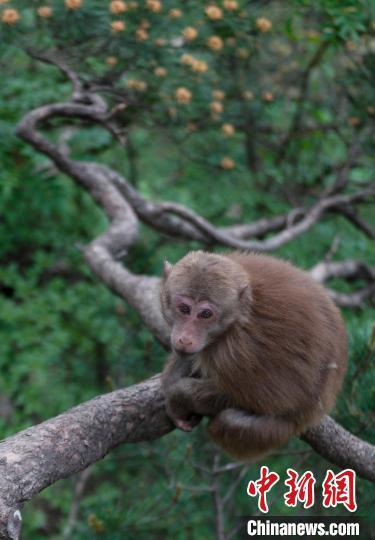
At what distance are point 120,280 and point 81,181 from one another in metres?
1.07

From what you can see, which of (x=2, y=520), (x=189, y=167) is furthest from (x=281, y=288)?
(x=189, y=167)

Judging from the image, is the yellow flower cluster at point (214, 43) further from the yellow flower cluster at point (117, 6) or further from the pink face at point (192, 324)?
the pink face at point (192, 324)

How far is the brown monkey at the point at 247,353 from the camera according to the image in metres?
3.13

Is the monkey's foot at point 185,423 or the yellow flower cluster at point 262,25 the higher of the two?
the yellow flower cluster at point 262,25

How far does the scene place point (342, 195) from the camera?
6.38 metres

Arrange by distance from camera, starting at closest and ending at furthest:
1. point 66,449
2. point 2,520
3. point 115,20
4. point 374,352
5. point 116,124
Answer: point 2,520 < point 66,449 < point 374,352 < point 115,20 < point 116,124

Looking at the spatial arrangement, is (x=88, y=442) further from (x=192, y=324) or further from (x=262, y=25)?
(x=262, y=25)

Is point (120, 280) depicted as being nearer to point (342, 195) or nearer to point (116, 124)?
point (116, 124)

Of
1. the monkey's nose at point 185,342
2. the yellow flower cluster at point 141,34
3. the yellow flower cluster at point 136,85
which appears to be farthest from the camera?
the yellow flower cluster at point 136,85

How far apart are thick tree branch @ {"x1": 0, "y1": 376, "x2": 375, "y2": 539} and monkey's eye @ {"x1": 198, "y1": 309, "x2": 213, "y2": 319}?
1.27ft

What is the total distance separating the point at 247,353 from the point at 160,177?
3.82 metres

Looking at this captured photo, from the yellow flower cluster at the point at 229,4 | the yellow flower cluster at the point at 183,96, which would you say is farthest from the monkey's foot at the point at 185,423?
the yellow flower cluster at the point at 229,4

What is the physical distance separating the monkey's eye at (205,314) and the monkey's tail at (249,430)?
1.32 feet

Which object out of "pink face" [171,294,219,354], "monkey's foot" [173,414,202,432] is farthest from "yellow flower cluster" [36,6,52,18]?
"monkey's foot" [173,414,202,432]
